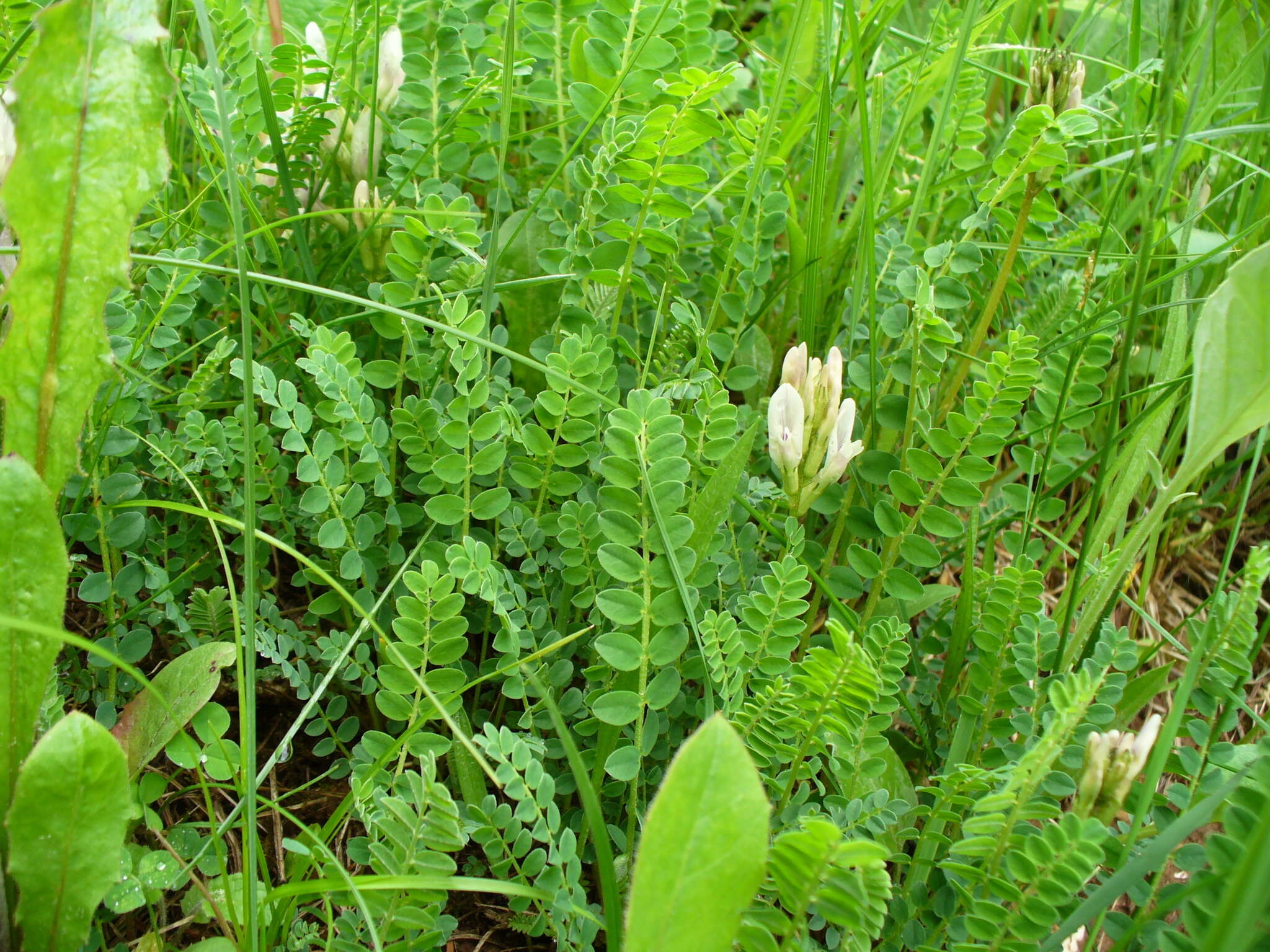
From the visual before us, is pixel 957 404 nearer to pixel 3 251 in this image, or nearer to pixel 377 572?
pixel 377 572

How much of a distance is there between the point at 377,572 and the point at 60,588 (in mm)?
481

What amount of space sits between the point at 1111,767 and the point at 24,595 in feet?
3.95

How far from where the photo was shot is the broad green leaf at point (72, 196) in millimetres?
1091

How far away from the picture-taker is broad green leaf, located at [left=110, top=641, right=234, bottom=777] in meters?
1.27

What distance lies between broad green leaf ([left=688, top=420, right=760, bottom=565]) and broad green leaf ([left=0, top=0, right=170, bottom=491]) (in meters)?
0.75

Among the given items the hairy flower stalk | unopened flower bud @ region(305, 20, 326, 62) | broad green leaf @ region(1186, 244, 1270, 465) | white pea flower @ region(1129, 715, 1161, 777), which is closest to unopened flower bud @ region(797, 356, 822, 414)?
Answer: broad green leaf @ region(1186, 244, 1270, 465)

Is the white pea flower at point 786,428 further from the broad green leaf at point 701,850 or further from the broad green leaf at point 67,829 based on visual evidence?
the broad green leaf at point 67,829

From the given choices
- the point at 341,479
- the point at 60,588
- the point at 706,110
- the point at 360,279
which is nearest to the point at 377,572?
the point at 341,479

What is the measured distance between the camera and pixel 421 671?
1291mm

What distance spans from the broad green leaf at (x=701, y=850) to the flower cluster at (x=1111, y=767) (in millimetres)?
394

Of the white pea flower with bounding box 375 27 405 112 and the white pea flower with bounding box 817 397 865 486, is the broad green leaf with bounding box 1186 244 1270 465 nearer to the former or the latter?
the white pea flower with bounding box 817 397 865 486

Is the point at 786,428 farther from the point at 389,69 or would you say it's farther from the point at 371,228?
the point at 389,69

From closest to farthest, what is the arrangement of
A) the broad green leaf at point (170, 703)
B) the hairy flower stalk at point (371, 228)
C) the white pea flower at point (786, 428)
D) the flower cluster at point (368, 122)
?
1. the broad green leaf at point (170, 703)
2. the white pea flower at point (786, 428)
3. the hairy flower stalk at point (371, 228)
4. the flower cluster at point (368, 122)

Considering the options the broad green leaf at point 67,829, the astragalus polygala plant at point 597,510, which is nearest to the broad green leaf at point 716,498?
the astragalus polygala plant at point 597,510
